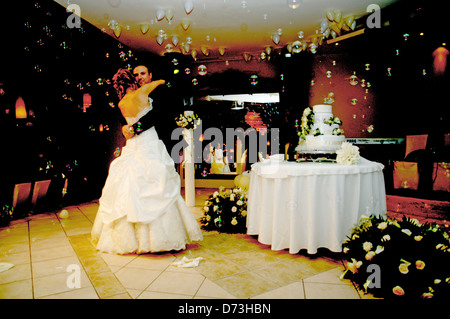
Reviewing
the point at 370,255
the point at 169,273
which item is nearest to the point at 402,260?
the point at 370,255

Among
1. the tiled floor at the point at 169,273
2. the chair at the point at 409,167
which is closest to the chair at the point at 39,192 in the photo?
the tiled floor at the point at 169,273

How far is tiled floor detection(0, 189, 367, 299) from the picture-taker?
2.20 meters

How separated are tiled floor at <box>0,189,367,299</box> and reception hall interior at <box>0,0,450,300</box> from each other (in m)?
0.02

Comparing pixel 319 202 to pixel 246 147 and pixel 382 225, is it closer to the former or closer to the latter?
pixel 382 225

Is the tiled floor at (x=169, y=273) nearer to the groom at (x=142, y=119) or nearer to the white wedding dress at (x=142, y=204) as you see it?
the white wedding dress at (x=142, y=204)

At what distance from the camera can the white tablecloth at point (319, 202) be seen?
8.91 feet

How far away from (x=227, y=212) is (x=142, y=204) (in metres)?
1.46

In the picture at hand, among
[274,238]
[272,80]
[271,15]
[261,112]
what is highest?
[271,15]

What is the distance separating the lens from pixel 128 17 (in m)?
5.23

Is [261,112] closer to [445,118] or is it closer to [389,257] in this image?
[445,118]

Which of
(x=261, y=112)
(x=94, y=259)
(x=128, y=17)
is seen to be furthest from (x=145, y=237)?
(x=261, y=112)

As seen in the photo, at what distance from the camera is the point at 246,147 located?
8.76 metres

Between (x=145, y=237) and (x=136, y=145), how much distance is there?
101cm
